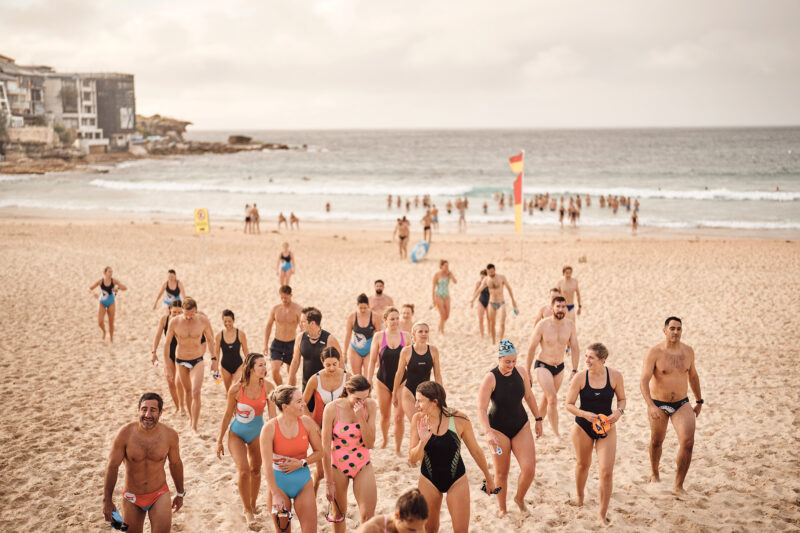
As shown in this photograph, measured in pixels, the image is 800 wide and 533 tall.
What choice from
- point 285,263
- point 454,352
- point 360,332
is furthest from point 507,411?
point 285,263

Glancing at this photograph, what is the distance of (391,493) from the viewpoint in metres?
5.88

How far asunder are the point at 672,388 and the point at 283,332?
495 centimetres

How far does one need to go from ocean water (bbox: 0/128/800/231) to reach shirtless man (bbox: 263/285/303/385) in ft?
80.4

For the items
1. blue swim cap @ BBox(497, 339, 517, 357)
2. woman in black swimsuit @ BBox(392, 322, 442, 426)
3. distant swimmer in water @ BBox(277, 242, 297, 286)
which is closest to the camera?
blue swim cap @ BBox(497, 339, 517, 357)

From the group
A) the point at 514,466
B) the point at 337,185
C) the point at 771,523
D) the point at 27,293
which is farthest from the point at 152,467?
the point at 337,185

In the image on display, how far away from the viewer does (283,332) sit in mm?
7887

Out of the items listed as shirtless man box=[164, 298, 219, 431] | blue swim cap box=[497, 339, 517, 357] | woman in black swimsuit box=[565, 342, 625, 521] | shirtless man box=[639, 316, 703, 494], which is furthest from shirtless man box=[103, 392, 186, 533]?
shirtless man box=[639, 316, 703, 494]

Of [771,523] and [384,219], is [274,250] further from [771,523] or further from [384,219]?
[771,523]

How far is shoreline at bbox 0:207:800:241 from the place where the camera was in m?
25.7

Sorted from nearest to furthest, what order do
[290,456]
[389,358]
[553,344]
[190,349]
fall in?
[290,456] → [389,358] → [553,344] → [190,349]

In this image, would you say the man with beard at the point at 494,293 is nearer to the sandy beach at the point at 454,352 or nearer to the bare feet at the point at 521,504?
the sandy beach at the point at 454,352

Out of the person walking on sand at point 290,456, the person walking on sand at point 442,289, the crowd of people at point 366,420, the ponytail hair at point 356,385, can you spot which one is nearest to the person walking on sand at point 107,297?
the crowd of people at point 366,420

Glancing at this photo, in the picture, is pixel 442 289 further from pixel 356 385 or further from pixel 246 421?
pixel 356 385

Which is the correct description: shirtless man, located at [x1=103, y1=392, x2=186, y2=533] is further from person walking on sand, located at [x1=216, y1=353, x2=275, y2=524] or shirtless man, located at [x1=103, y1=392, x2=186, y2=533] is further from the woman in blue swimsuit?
the woman in blue swimsuit
